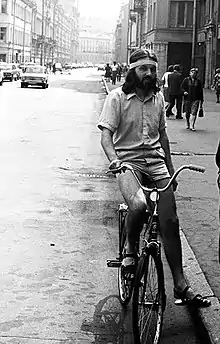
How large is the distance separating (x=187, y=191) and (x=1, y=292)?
5.61 m

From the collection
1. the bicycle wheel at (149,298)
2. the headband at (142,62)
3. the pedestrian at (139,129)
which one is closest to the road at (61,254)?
the bicycle wheel at (149,298)

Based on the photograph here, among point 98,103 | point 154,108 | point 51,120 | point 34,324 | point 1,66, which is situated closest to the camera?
point 34,324

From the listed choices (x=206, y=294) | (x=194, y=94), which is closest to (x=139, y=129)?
(x=206, y=294)

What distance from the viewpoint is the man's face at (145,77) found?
18.4 ft

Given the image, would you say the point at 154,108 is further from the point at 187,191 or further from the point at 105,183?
the point at 105,183

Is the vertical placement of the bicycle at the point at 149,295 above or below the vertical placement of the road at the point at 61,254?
above

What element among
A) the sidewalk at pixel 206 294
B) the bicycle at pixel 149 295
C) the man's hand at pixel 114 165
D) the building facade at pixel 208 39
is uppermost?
the building facade at pixel 208 39

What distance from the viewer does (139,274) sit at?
15.7ft

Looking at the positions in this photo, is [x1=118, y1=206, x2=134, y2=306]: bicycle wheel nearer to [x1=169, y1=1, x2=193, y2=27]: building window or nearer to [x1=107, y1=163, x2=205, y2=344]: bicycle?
[x1=107, y1=163, x2=205, y2=344]: bicycle

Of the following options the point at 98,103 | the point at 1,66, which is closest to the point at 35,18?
the point at 1,66

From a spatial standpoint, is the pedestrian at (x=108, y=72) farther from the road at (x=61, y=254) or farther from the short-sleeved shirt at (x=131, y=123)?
the short-sleeved shirt at (x=131, y=123)

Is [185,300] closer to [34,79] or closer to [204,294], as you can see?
[204,294]

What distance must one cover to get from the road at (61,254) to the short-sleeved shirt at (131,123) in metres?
1.19

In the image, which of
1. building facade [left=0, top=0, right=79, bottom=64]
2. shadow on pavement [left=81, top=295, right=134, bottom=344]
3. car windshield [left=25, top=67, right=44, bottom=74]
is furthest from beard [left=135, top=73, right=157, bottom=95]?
building facade [left=0, top=0, right=79, bottom=64]
